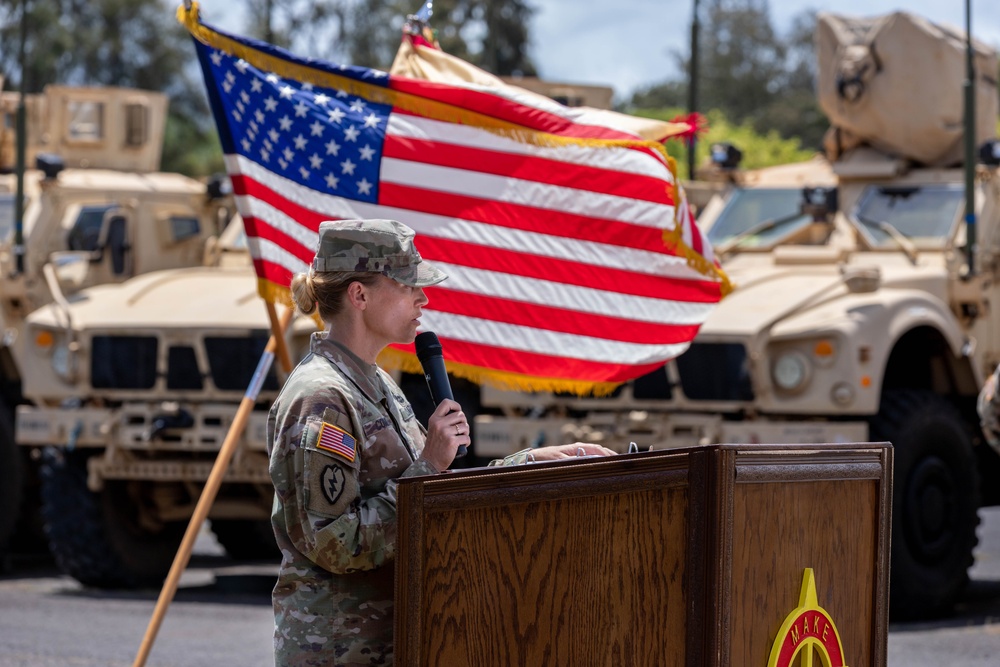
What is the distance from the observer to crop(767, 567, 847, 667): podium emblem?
9.85 ft

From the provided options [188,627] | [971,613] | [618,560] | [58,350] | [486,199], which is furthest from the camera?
[58,350]

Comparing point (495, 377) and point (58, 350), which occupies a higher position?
point (495, 377)

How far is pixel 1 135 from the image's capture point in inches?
527

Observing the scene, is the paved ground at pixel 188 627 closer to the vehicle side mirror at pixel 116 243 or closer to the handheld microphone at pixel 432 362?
the vehicle side mirror at pixel 116 243

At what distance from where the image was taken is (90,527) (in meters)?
9.80

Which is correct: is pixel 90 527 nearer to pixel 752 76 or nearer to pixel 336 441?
pixel 336 441

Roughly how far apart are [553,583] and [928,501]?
18.9 ft

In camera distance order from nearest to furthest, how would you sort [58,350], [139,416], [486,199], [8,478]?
[486,199] < [139,416] < [58,350] < [8,478]

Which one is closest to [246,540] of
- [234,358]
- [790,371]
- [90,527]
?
[90,527]

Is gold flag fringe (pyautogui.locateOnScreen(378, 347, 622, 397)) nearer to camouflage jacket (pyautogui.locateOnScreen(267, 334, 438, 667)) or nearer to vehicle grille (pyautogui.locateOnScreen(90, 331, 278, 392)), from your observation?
camouflage jacket (pyautogui.locateOnScreen(267, 334, 438, 667))

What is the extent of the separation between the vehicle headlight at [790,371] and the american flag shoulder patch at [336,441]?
17.3 ft

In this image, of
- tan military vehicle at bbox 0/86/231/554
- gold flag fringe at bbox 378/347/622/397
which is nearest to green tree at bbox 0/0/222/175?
tan military vehicle at bbox 0/86/231/554

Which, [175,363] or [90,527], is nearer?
[175,363]

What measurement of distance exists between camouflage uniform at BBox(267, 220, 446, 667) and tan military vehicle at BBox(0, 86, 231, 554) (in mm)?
6947
